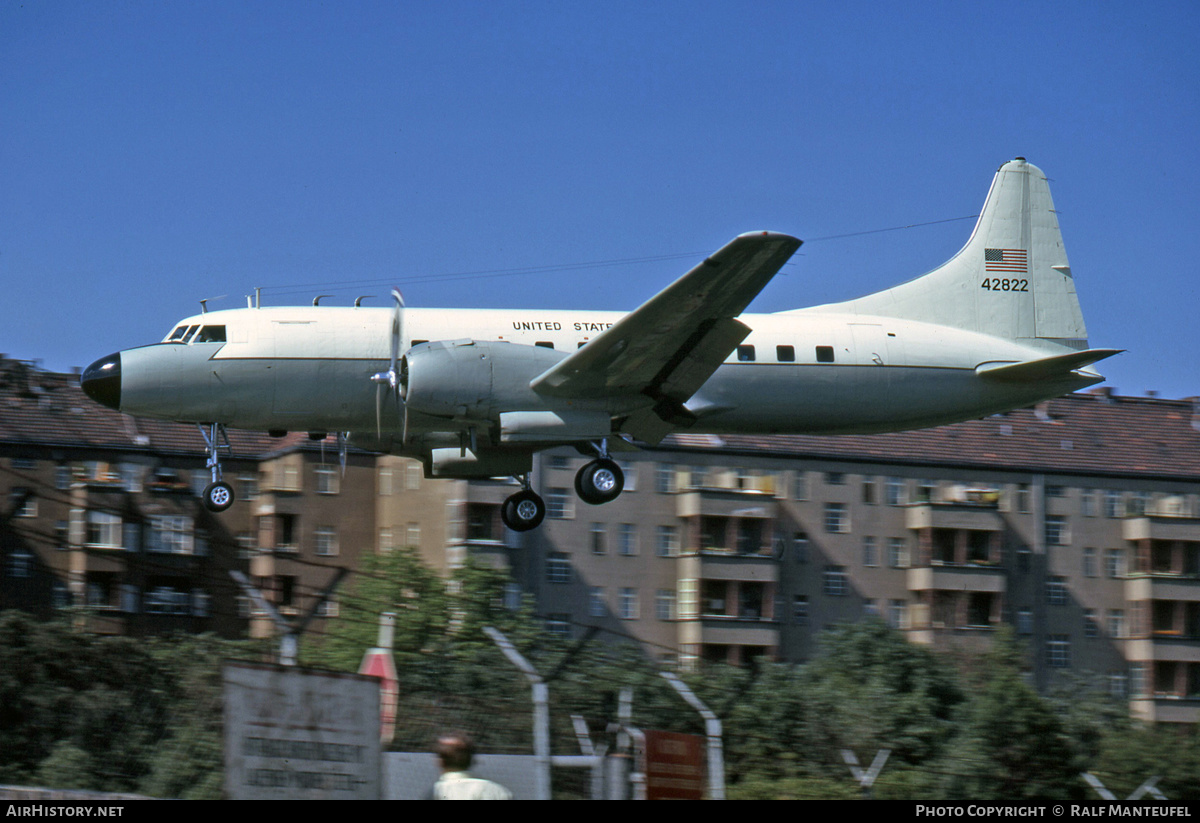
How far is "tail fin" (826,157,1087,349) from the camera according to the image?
23.7 metres

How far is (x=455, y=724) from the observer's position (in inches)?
545

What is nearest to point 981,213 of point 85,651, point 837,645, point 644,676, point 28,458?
point 644,676

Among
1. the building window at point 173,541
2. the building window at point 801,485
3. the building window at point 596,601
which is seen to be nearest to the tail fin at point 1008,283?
the building window at point 596,601

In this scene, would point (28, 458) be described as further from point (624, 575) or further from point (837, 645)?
point (837, 645)

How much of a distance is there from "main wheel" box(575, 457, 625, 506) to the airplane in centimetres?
3

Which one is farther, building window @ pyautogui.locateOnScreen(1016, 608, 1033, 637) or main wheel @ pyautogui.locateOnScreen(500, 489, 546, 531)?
building window @ pyautogui.locateOnScreen(1016, 608, 1033, 637)

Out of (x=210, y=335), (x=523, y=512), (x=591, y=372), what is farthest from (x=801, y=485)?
(x=210, y=335)

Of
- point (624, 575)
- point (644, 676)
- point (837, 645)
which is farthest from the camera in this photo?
point (624, 575)

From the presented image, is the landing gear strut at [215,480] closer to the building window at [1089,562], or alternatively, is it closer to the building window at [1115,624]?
the building window at [1089,562]

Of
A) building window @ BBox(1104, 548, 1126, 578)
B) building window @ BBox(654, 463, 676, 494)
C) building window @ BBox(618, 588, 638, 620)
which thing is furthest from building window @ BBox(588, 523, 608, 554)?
building window @ BBox(1104, 548, 1126, 578)

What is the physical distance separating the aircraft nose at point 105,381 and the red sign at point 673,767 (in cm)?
1103

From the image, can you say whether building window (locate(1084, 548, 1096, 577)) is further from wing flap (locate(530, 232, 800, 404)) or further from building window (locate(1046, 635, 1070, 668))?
wing flap (locate(530, 232, 800, 404))
